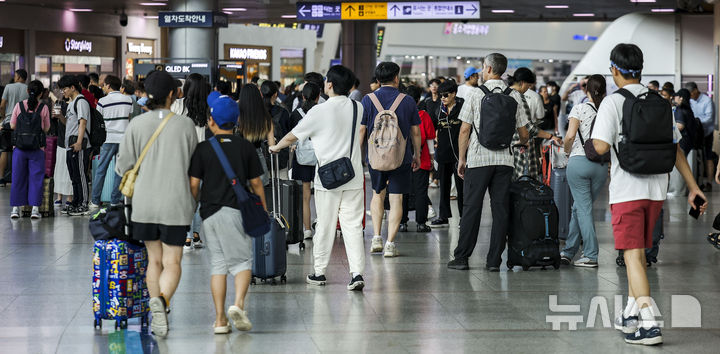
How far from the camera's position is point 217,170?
619cm

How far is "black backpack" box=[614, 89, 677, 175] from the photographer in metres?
6.09

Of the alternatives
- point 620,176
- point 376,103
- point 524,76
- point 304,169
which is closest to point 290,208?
point 304,169

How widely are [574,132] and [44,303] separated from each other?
4762mm

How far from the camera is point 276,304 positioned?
24.2 ft

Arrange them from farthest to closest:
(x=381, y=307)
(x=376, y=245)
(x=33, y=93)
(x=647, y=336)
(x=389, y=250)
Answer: (x=33, y=93)
(x=376, y=245)
(x=389, y=250)
(x=381, y=307)
(x=647, y=336)

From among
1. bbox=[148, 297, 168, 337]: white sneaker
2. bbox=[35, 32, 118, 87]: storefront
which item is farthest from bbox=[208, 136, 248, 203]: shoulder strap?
bbox=[35, 32, 118, 87]: storefront

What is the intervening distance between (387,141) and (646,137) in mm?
3211

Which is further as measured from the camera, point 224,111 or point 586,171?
point 586,171

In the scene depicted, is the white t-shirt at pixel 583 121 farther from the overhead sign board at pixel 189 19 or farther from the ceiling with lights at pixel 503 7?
the ceiling with lights at pixel 503 7

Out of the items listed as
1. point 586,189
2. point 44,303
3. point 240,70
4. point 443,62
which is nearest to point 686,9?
point 240,70

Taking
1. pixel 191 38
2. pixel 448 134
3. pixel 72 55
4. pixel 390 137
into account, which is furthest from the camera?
pixel 72 55

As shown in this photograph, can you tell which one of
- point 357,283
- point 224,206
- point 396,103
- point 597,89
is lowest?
point 357,283

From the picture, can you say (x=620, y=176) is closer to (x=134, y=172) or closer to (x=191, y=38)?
(x=134, y=172)

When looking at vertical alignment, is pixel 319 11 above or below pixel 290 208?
above
